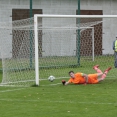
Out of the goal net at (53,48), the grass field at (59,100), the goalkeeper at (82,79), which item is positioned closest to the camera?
the grass field at (59,100)

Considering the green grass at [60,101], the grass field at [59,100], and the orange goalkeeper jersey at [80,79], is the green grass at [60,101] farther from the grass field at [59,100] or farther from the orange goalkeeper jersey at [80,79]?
the orange goalkeeper jersey at [80,79]

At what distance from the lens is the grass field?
45.0 feet

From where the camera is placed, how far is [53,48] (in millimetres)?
27781

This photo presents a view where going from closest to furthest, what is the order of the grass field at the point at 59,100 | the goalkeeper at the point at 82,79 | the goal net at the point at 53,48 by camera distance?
1. the grass field at the point at 59,100
2. the goalkeeper at the point at 82,79
3. the goal net at the point at 53,48

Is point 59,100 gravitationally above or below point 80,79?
below

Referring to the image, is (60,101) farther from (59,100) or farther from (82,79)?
(82,79)

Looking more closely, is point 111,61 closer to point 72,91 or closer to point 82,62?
point 82,62

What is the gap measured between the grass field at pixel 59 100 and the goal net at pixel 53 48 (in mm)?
1674

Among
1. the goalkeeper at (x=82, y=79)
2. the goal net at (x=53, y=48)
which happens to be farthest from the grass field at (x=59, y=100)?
the goal net at (x=53, y=48)

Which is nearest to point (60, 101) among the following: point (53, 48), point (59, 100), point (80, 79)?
point (59, 100)

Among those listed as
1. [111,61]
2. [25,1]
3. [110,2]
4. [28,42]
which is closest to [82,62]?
[111,61]

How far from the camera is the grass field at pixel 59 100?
13.7 m

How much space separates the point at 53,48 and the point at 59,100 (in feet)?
39.3

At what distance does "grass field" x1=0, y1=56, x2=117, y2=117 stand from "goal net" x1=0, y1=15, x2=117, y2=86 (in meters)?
1.67
